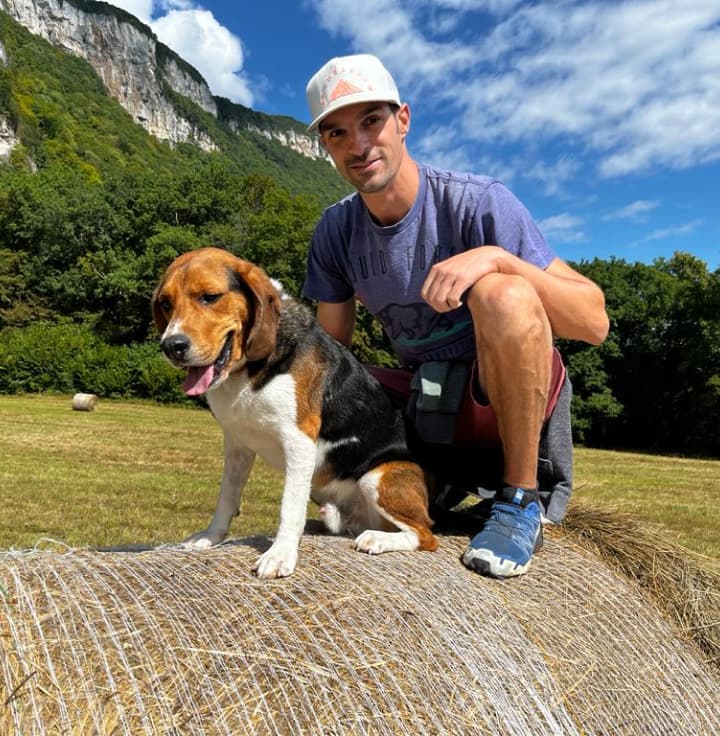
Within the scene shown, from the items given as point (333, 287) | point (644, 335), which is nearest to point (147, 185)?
point (644, 335)

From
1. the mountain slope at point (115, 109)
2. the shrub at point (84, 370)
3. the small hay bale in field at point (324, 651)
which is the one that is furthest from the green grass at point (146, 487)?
the mountain slope at point (115, 109)

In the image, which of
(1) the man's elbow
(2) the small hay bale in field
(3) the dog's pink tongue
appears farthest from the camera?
(1) the man's elbow

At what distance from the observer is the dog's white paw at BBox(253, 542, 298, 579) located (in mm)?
2570

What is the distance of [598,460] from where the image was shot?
21.7 m

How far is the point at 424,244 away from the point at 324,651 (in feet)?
7.39

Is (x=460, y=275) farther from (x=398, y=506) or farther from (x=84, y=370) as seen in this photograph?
(x=84, y=370)

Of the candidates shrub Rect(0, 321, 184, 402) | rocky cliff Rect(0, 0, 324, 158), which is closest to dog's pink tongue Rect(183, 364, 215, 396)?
shrub Rect(0, 321, 184, 402)

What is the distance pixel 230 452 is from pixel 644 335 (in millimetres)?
43516

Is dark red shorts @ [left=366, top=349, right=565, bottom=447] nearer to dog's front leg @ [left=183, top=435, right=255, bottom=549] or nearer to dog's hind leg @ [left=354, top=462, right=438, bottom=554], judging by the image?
dog's hind leg @ [left=354, top=462, right=438, bottom=554]

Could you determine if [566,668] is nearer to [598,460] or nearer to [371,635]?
[371,635]

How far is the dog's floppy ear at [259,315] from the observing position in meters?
2.95

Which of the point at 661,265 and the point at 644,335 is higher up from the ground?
the point at 661,265

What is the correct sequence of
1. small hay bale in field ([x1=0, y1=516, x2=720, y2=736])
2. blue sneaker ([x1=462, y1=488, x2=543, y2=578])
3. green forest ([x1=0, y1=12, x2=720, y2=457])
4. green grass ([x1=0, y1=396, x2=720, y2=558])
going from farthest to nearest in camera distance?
1. green forest ([x1=0, y1=12, x2=720, y2=457])
2. green grass ([x1=0, y1=396, x2=720, y2=558])
3. blue sneaker ([x1=462, y1=488, x2=543, y2=578])
4. small hay bale in field ([x1=0, y1=516, x2=720, y2=736])

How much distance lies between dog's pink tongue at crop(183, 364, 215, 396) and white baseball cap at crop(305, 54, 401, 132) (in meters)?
1.40
